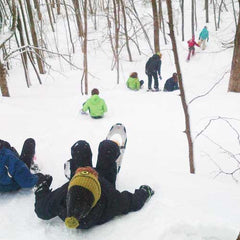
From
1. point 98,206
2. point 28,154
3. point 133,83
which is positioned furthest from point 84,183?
point 133,83

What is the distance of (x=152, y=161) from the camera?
4.53 m

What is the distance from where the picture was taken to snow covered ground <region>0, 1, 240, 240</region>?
7.82ft

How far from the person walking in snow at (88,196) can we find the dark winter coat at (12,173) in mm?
382

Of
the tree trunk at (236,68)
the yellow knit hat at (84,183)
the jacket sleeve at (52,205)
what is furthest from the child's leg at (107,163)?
the tree trunk at (236,68)

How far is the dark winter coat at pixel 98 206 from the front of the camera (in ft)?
7.91

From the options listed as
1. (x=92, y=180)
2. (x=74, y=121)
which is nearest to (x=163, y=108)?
(x=74, y=121)

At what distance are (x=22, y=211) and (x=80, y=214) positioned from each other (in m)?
1.21

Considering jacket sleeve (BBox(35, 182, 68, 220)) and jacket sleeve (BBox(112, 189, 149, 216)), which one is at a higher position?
jacket sleeve (BBox(35, 182, 68, 220))

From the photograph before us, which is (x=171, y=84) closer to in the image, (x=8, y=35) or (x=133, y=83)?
(x=133, y=83)

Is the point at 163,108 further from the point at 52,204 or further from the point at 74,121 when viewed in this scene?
the point at 52,204

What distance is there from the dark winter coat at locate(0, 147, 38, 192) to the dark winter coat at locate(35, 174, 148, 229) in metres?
0.57

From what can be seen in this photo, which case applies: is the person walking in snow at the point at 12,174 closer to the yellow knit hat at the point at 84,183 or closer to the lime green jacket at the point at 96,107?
the yellow knit hat at the point at 84,183

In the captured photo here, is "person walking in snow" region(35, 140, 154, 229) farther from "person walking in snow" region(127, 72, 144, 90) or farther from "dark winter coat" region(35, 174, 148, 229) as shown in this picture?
"person walking in snow" region(127, 72, 144, 90)

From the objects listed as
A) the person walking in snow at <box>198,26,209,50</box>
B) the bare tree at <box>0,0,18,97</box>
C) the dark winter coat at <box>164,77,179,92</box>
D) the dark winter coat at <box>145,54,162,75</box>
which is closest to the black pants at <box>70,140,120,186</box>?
the bare tree at <box>0,0,18,97</box>
